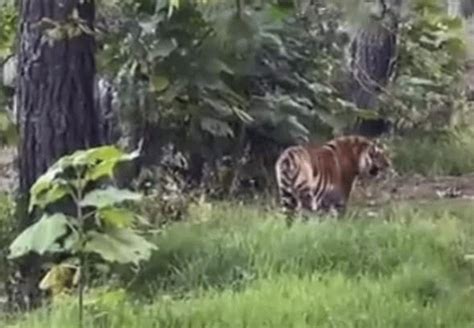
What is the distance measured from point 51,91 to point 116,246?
7.52 ft

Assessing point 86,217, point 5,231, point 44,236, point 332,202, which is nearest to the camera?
point 44,236

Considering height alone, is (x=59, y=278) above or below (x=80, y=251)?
below

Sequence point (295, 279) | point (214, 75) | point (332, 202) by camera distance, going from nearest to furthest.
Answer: point (295, 279) → point (332, 202) → point (214, 75)

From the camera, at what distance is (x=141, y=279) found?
6.73 m

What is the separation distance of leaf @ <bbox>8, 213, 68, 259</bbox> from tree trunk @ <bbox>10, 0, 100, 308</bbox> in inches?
78.5

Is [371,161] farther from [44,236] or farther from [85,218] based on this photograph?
[44,236]

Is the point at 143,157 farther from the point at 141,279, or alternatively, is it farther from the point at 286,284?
the point at 286,284

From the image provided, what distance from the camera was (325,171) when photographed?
30.6 feet

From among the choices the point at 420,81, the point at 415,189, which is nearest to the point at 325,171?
the point at 415,189

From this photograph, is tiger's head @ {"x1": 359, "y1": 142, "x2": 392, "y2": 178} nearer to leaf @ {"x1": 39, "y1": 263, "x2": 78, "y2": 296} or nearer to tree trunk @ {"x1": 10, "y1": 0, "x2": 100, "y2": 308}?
tree trunk @ {"x1": 10, "y1": 0, "x2": 100, "y2": 308}

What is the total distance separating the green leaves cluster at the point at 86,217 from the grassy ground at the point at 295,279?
1.31 feet

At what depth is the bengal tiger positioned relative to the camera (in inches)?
361

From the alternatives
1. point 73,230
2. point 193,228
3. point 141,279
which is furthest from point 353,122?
point 73,230

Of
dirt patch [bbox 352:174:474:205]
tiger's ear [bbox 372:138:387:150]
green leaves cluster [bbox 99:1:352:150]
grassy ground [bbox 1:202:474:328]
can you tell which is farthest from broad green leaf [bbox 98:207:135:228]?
dirt patch [bbox 352:174:474:205]
